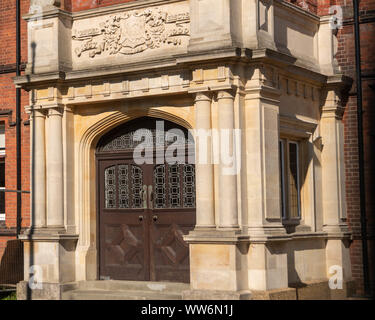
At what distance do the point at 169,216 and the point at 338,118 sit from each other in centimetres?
383

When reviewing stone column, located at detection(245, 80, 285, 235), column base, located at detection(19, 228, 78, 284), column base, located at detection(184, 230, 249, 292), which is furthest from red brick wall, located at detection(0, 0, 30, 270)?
stone column, located at detection(245, 80, 285, 235)

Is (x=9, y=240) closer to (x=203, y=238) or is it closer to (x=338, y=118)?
(x=203, y=238)

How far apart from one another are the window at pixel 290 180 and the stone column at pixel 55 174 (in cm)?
390

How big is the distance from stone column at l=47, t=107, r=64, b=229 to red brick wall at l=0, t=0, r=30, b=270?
117 inches

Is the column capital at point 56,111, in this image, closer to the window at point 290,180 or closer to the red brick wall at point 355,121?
the window at point 290,180

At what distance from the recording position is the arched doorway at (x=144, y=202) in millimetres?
13531

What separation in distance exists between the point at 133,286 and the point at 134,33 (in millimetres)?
4329

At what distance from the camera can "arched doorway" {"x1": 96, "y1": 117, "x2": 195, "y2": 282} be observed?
44.4 feet

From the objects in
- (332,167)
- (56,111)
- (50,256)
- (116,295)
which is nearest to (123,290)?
(116,295)

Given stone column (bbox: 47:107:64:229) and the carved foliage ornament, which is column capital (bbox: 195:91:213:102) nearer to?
the carved foliage ornament

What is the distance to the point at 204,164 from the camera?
12.5 meters

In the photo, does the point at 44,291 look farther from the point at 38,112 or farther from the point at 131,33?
the point at 131,33

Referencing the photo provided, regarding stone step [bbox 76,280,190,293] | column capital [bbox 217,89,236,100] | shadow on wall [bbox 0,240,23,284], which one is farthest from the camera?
shadow on wall [bbox 0,240,23,284]

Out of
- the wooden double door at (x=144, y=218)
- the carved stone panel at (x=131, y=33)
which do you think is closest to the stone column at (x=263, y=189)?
the wooden double door at (x=144, y=218)
